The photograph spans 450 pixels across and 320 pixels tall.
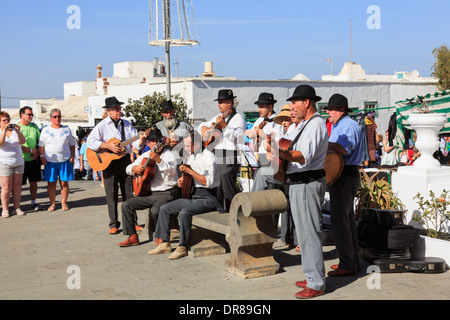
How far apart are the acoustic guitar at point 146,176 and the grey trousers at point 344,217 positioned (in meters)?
2.70

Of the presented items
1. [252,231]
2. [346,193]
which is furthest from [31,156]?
[346,193]

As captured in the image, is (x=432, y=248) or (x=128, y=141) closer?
(x=432, y=248)

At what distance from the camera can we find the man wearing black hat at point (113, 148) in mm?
8922

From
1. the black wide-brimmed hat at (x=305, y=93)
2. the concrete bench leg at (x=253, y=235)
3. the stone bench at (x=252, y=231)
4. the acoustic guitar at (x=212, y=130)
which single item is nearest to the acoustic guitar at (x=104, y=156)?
the acoustic guitar at (x=212, y=130)

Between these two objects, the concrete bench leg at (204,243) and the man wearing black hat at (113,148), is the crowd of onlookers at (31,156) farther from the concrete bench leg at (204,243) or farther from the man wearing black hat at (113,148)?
the concrete bench leg at (204,243)

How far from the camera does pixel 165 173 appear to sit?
309 inches

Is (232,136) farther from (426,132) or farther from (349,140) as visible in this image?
(426,132)

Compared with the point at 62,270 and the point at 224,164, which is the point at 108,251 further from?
the point at 224,164

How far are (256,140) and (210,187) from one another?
99cm

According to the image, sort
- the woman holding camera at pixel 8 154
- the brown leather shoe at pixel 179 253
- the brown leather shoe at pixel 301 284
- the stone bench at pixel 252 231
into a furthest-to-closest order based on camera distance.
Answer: the woman holding camera at pixel 8 154 → the brown leather shoe at pixel 179 253 → the stone bench at pixel 252 231 → the brown leather shoe at pixel 301 284

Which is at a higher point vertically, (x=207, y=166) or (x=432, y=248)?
(x=207, y=166)

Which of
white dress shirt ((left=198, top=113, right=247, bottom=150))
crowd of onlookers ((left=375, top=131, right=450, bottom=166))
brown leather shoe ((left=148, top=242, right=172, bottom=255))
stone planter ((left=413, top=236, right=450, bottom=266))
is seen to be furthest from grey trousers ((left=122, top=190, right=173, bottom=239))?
crowd of onlookers ((left=375, top=131, right=450, bottom=166))

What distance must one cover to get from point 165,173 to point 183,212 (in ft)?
3.02
